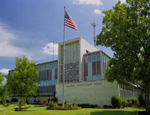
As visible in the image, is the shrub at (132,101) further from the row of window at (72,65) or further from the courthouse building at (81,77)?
the row of window at (72,65)

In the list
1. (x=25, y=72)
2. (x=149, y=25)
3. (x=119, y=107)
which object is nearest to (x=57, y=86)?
(x=25, y=72)

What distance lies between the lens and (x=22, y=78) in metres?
30.4

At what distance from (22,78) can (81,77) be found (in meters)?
21.2

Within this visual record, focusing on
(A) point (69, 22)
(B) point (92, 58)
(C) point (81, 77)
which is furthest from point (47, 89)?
(A) point (69, 22)

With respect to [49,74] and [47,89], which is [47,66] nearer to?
[49,74]

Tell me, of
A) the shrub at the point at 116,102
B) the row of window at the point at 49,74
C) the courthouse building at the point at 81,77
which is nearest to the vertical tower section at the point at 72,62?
the courthouse building at the point at 81,77

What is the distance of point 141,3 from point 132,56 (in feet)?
23.1

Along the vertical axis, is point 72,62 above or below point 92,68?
above

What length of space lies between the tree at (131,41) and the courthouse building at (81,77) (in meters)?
7.48

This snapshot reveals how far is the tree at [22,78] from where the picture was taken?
29272 millimetres

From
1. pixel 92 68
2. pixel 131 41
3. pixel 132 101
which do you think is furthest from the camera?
pixel 92 68

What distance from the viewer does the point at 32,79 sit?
31281mm

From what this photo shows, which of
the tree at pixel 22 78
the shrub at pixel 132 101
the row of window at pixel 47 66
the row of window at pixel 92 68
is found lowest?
the shrub at pixel 132 101

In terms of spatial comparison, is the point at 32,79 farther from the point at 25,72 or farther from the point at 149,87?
the point at 149,87
